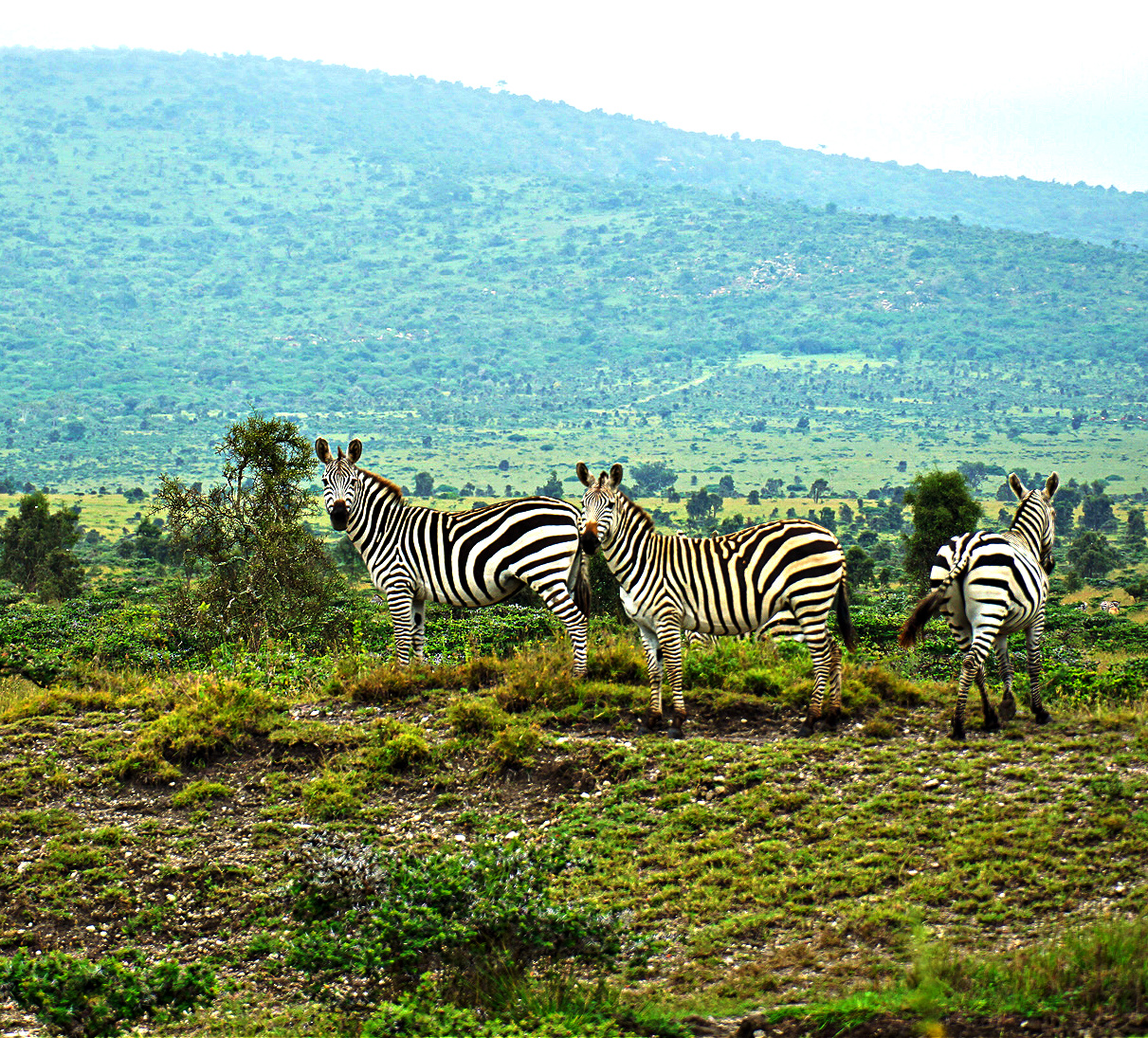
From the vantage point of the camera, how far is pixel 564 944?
7207 mm

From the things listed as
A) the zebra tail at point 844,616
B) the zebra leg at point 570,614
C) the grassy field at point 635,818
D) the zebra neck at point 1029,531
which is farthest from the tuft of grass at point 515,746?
the zebra neck at point 1029,531

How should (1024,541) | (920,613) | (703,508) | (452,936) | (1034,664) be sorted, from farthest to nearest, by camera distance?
1. (703,508)
2. (1024,541)
3. (1034,664)
4. (920,613)
5. (452,936)

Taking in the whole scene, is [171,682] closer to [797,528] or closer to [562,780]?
[562,780]

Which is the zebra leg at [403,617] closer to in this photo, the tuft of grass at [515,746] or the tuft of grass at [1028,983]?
the tuft of grass at [515,746]

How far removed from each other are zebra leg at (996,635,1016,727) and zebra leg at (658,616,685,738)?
315cm

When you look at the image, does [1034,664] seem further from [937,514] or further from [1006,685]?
[937,514]

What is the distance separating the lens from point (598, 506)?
1205 centimetres

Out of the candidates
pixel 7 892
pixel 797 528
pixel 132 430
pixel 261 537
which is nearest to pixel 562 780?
pixel 797 528

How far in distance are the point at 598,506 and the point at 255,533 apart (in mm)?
10282

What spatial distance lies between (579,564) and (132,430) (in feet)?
599

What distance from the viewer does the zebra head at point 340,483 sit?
44.7 ft

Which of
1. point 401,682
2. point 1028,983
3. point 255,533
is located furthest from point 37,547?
point 1028,983

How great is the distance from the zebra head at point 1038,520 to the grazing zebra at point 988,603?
8cm

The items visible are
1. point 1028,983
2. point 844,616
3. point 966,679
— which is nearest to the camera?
point 1028,983
